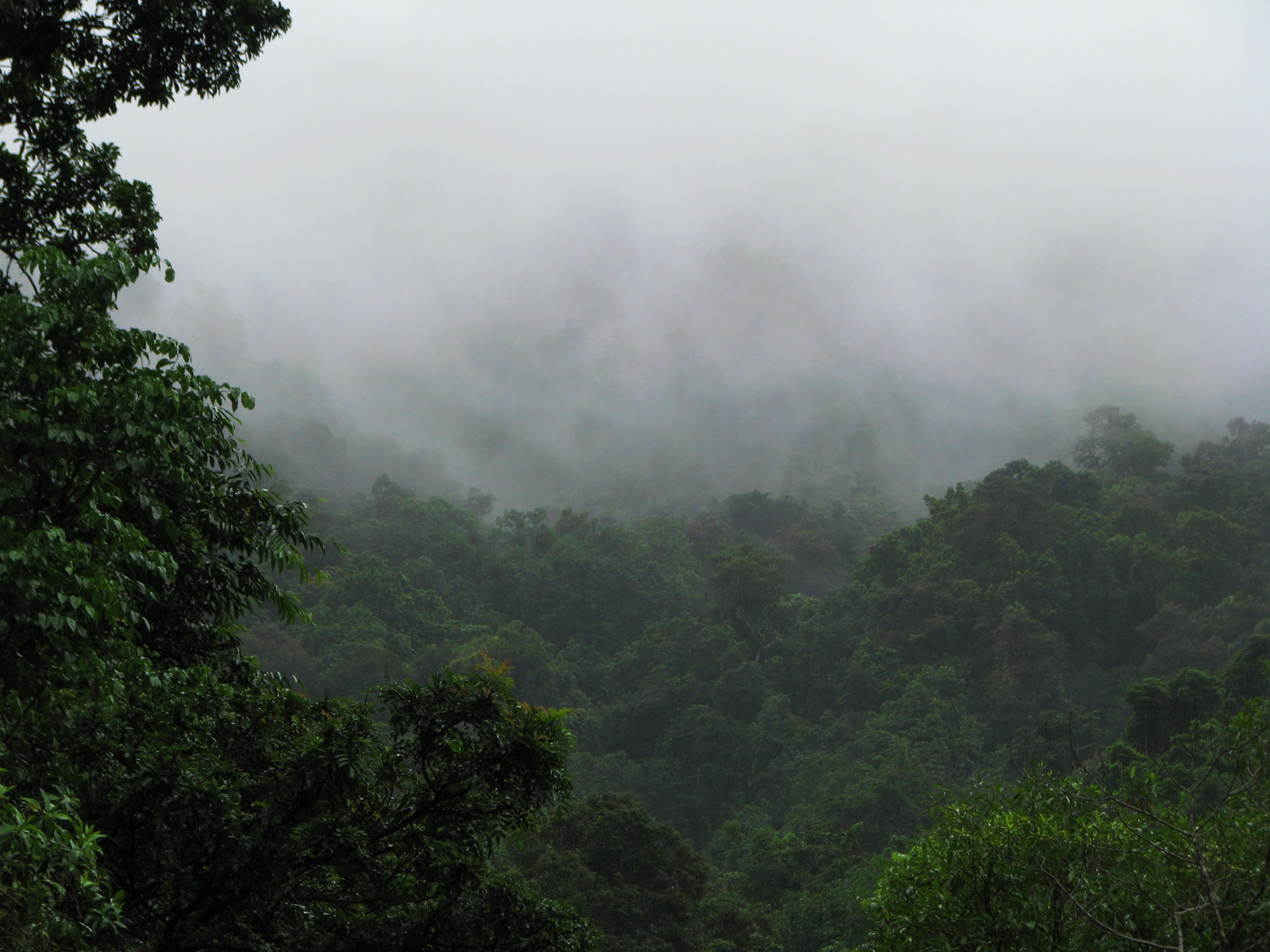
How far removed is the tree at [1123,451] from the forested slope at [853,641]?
102 inches

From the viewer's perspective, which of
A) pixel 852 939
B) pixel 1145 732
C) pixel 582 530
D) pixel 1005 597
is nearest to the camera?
pixel 852 939

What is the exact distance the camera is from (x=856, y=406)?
87.2m

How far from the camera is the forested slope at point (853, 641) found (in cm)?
3438

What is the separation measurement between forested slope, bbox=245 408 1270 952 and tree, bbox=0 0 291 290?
23.9 meters

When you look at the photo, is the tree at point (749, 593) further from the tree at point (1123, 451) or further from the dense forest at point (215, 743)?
the dense forest at point (215, 743)

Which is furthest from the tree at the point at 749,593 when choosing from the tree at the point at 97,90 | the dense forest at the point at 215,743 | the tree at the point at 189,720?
the tree at the point at 97,90

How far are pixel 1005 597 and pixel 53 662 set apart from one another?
38665 millimetres

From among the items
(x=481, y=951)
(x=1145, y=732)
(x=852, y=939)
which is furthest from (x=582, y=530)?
(x=481, y=951)

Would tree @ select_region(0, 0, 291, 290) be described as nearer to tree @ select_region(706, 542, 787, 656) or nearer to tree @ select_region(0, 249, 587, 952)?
tree @ select_region(0, 249, 587, 952)

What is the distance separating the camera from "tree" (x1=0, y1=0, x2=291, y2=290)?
260 inches

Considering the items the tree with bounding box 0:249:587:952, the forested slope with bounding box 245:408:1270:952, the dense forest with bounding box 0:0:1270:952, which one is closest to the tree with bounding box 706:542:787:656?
the forested slope with bounding box 245:408:1270:952

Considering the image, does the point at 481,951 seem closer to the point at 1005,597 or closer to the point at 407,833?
the point at 407,833

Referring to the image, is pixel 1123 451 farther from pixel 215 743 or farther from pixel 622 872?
pixel 215 743

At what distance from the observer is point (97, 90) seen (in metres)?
6.93
